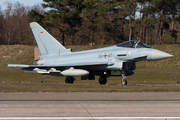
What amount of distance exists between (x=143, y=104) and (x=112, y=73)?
10.5 metres

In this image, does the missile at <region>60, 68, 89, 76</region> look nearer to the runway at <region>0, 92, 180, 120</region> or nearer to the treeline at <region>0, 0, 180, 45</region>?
the runway at <region>0, 92, 180, 120</region>

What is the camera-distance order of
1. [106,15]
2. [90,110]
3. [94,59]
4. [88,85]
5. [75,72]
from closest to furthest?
[90,110] → [88,85] → [75,72] → [94,59] → [106,15]

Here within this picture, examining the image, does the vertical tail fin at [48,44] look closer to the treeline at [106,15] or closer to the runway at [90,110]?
the runway at [90,110]

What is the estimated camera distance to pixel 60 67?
19766mm

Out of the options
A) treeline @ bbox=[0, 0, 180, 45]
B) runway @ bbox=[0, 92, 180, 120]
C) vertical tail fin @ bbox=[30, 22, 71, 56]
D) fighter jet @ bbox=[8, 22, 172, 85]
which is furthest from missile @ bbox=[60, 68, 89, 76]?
treeline @ bbox=[0, 0, 180, 45]

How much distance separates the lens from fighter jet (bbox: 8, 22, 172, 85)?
58.3 feet

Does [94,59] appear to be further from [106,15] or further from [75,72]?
[106,15]

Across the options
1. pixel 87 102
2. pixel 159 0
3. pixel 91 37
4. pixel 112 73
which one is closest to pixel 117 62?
pixel 112 73

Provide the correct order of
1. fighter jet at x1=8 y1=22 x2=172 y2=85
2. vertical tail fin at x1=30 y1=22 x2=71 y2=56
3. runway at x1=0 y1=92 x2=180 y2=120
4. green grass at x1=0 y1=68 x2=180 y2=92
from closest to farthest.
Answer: runway at x1=0 y1=92 x2=180 y2=120
green grass at x1=0 y1=68 x2=180 y2=92
fighter jet at x1=8 y1=22 x2=172 y2=85
vertical tail fin at x1=30 y1=22 x2=71 y2=56

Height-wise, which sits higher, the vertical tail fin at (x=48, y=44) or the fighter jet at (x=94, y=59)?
the vertical tail fin at (x=48, y=44)

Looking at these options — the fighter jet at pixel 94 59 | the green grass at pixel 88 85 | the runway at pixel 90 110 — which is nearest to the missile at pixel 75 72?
the fighter jet at pixel 94 59

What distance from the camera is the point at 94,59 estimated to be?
62.6 feet

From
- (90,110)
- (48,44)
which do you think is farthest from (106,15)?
(90,110)

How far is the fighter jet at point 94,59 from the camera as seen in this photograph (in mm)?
17766
